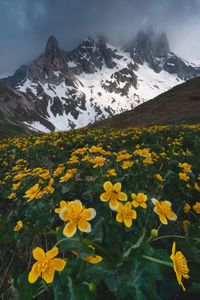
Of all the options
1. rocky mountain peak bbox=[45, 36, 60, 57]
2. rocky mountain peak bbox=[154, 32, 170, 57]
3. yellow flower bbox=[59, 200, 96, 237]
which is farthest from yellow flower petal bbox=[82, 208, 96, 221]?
rocky mountain peak bbox=[154, 32, 170, 57]

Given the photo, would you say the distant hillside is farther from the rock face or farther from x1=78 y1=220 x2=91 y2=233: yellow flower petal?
the rock face

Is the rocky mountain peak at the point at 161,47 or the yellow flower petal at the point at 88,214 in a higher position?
the rocky mountain peak at the point at 161,47

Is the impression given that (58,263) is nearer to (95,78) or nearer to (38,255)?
(38,255)

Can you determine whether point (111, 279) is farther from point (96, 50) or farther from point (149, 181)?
point (96, 50)

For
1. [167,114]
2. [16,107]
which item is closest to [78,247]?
[167,114]

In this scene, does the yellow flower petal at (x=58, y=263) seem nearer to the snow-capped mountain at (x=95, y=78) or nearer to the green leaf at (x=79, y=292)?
the green leaf at (x=79, y=292)

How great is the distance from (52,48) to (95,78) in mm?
48189

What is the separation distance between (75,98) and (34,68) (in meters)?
44.3

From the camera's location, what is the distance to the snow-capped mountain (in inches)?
4254

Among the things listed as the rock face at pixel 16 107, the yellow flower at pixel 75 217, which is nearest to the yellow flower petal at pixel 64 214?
the yellow flower at pixel 75 217

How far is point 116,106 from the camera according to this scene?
137 meters

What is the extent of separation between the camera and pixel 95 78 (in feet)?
510

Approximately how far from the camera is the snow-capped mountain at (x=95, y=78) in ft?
354

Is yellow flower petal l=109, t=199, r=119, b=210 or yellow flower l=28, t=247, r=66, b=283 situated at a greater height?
yellow flower l=28, t=247, r=66, b=283
